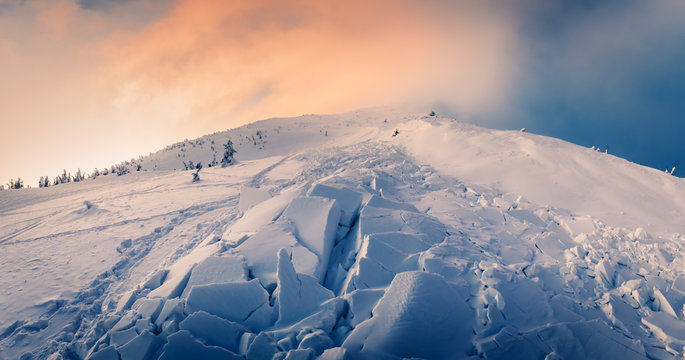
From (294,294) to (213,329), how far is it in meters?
1.18

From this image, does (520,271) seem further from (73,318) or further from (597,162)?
(597,162)

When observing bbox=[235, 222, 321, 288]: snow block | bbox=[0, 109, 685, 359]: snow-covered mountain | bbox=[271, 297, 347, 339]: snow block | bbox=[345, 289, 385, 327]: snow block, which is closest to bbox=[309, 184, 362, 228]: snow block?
bbox=[0, 109, 685, 359]: snow-covered mountain

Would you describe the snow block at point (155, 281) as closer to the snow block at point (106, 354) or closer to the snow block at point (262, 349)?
the snow block at point (106, 354)

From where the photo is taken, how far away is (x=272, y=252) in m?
5.13

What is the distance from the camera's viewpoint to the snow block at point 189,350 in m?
3.36

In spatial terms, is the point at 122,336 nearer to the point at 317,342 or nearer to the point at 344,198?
the point at 317,342

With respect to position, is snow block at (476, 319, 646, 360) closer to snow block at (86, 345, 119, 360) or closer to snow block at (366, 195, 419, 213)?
snow block at (366, 195, 419, 213)

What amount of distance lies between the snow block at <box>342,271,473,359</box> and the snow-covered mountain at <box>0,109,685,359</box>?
19 mm

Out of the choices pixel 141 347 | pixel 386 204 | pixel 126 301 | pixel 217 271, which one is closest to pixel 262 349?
pixel 141 347

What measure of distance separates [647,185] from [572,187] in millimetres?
2829

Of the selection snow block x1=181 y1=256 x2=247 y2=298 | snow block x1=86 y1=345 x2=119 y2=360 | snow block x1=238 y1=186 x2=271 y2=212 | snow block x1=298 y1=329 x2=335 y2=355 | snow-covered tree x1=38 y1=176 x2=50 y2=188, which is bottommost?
snow block x1=298 y1=329 x2=335 y2=355

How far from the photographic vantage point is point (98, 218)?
30.6 feet

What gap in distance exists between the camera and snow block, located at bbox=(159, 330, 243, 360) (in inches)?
132

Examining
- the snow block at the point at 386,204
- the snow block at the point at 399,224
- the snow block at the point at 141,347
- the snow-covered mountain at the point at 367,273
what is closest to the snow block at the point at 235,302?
the snow-covered mountain at the point at 367,273
